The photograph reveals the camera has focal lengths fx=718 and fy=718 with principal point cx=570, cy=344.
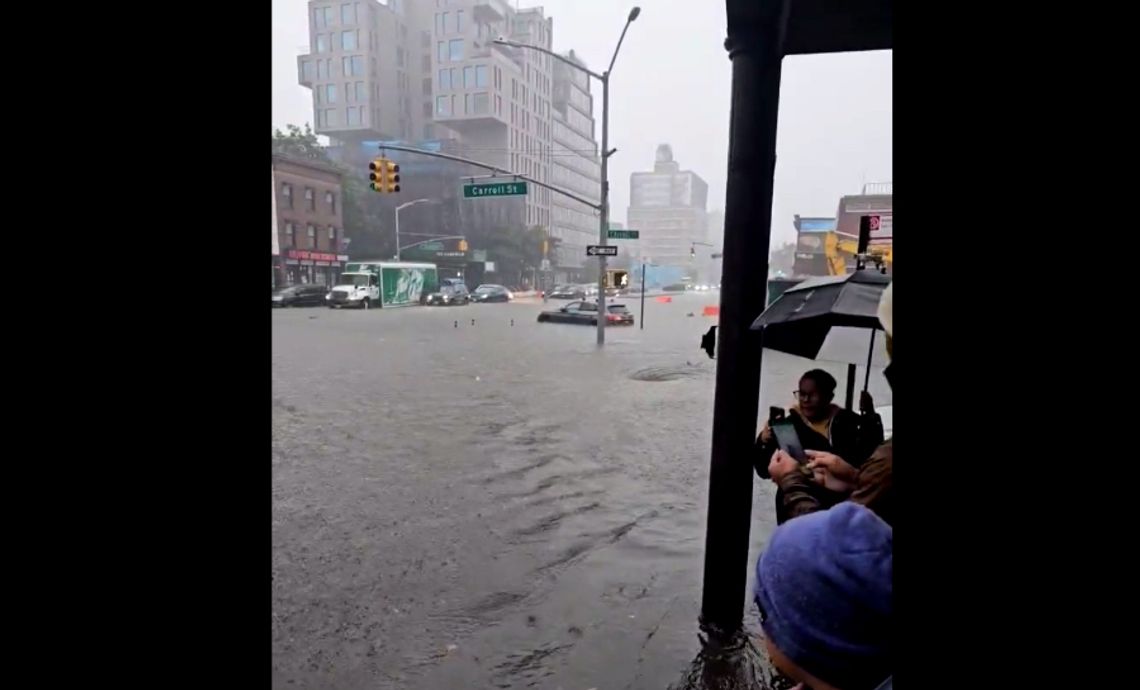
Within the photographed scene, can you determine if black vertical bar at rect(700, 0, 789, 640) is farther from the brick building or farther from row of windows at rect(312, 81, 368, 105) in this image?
row of windows at rect(312, 81, 368, 105)

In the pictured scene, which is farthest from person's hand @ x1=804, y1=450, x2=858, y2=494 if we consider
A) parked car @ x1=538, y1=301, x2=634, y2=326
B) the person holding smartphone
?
parked car @ x1=538, y1=301, x2=634, y2=326

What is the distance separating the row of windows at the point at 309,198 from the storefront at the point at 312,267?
10.1 ft

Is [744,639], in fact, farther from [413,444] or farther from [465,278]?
[465,278]

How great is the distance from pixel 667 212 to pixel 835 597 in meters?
120

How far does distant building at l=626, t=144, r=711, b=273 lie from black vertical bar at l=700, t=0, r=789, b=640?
11075 cm

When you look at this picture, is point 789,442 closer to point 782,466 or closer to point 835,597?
point 782,466

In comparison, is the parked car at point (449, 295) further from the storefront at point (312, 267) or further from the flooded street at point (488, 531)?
the flooded street at point (488, 531)

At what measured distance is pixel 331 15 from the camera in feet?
174

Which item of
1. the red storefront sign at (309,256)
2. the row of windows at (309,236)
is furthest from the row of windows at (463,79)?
the red storefront sign at (309,256)

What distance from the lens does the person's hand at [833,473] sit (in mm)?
2584

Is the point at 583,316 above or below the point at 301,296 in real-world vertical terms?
below

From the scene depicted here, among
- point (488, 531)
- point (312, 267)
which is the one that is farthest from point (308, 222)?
point (488, 531)
